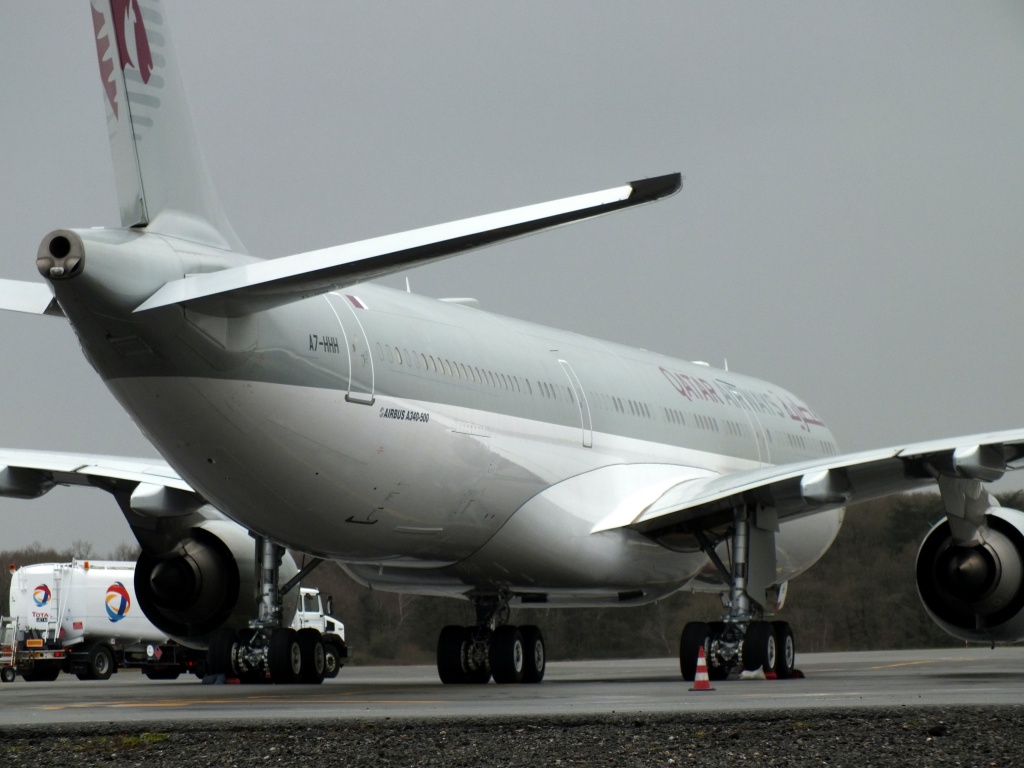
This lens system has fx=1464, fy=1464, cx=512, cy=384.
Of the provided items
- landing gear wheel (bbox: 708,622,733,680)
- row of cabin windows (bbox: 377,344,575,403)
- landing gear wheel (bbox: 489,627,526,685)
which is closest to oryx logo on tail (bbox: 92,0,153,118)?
row of cabin windows (bbox: 377,344,575,403)

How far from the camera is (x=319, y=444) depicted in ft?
45.3

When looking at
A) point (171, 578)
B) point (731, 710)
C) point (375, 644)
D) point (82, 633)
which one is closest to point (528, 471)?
point (171, 578)

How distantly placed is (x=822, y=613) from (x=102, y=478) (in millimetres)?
23841

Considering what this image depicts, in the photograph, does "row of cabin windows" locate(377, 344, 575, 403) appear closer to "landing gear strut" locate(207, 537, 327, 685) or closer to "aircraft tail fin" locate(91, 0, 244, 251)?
"aircraft tail fin" locate(91, 0, 244, 251)

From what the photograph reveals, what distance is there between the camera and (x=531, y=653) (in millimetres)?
18172

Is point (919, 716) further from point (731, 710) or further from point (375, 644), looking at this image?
point (375, 644)

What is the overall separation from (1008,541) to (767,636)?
120 inches

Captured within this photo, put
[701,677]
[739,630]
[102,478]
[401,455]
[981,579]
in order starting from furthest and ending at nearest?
1. [102,478]
2. [739,630]
3. [981,579]
4. [701,677]
5. [401,455]

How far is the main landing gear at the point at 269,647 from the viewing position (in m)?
16.3

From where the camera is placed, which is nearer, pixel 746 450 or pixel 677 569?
pixel 677 569

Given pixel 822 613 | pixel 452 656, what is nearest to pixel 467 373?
pixel 452 656

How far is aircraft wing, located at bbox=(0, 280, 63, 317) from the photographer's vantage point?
12.7m

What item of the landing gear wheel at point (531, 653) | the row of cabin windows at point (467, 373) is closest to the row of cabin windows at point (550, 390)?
the row of cabin windows at point (467, 373)

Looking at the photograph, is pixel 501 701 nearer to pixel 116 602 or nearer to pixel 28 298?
pixel 28 298
